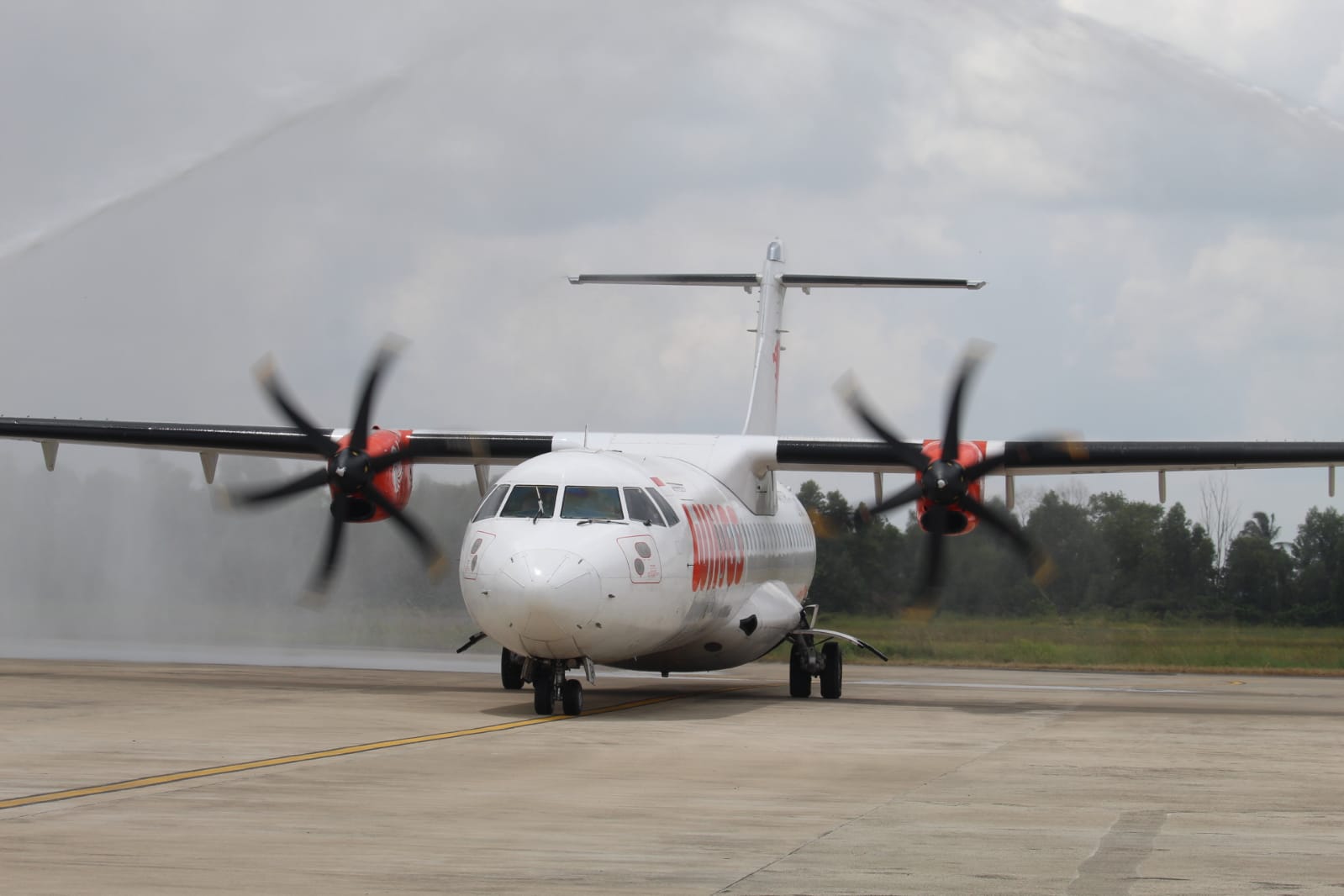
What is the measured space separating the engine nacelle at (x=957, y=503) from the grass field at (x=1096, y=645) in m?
13.6

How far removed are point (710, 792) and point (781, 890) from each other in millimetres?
3302

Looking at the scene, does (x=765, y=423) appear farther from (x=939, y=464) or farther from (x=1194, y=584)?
(x=1194, y=584)

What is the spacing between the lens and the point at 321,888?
6.47 m

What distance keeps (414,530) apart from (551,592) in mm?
6527

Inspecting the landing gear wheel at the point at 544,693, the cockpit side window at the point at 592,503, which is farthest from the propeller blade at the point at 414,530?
the landing gear wheel at the point at 544,693

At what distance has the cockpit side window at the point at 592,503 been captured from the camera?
15953 mm

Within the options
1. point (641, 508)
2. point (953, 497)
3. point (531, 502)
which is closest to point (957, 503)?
point (953, 497)

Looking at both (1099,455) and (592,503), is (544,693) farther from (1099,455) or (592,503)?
(1099,455)

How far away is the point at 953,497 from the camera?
1941cm

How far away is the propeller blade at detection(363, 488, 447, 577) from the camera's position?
20578 mm

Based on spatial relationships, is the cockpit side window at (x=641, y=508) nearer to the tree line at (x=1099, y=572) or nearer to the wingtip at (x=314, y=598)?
the wingtip at (x=314, y=598)

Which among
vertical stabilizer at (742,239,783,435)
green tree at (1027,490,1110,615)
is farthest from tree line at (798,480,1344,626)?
vertical stabilizer at (742,239,783,435)

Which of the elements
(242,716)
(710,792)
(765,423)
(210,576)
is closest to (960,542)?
(765,423)

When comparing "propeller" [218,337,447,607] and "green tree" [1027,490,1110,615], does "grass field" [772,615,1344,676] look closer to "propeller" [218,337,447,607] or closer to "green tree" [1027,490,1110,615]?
"green tree" [1027,490,1110,615]
